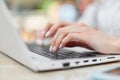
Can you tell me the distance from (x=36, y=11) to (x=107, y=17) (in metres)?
1.94

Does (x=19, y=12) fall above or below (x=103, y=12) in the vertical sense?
below

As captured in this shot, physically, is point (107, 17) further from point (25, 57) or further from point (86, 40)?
point (25, 57)

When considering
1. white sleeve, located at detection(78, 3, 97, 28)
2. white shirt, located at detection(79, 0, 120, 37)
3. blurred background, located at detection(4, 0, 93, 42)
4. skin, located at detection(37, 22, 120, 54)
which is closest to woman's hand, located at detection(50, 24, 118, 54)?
skin, located at detection(37, 22, 120, 54)

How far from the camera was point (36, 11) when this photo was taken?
3209 mm

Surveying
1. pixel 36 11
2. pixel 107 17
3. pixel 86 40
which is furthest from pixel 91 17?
pixel 36 11

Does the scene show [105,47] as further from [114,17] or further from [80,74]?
[114,17]

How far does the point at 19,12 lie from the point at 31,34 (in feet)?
1.72

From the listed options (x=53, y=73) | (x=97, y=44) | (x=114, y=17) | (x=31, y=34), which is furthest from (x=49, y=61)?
(x=31, y=34)

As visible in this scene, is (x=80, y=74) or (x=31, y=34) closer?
(x=80, y=74)

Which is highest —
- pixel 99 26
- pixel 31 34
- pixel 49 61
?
pixel 49 61

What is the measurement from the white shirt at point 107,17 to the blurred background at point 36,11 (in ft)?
3.97

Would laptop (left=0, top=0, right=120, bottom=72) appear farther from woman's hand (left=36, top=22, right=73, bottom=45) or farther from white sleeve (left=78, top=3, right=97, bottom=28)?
white sleeve (left=78, top=3, right=97, bottom=28)

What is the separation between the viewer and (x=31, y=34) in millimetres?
2744

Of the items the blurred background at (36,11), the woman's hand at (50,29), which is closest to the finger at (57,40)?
the woman's hand at (50,29)
